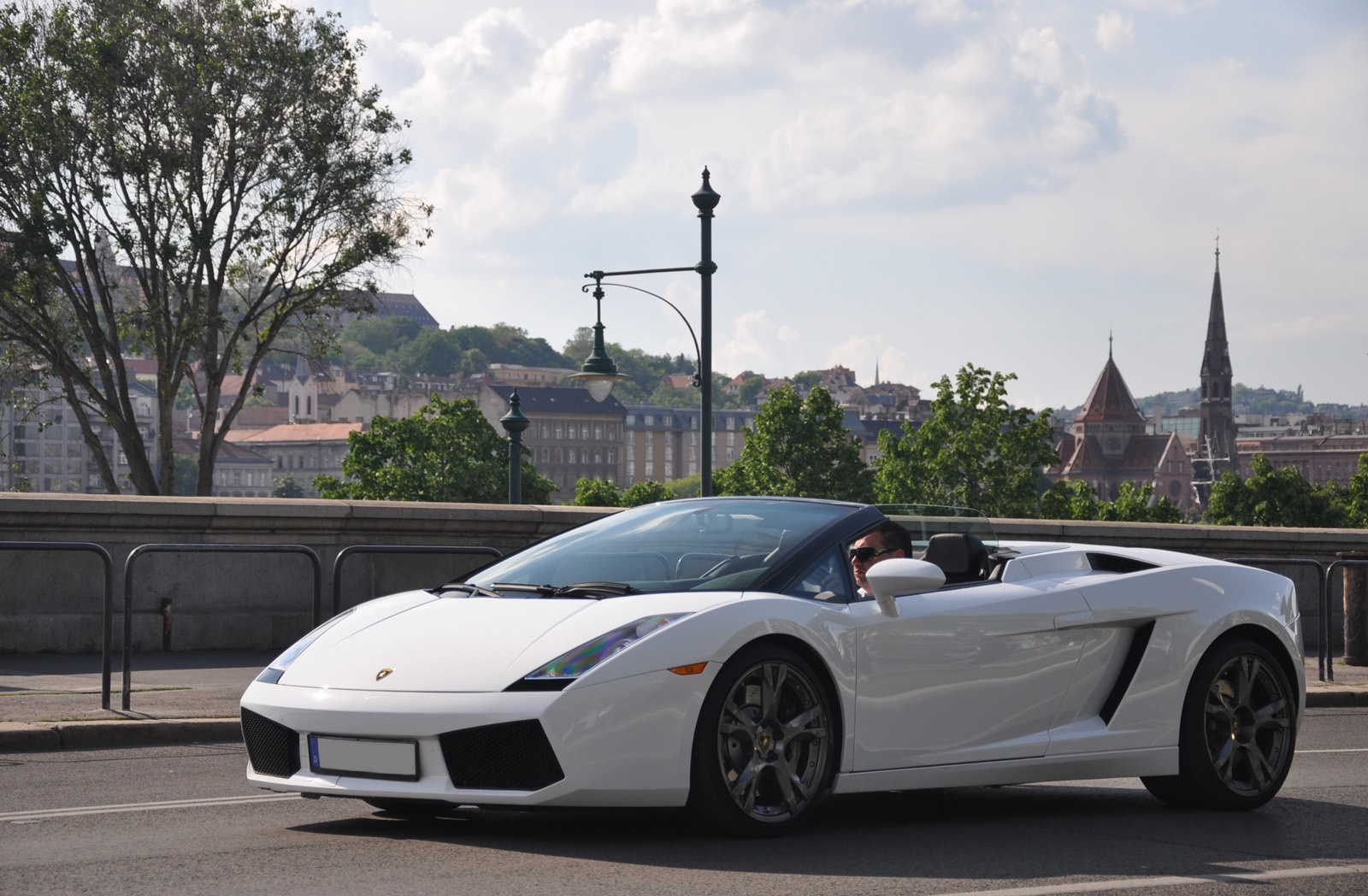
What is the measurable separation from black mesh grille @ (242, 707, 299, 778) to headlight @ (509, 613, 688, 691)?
2.70 ft

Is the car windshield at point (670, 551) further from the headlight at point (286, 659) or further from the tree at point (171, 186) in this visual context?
the tree at point (171, 186)

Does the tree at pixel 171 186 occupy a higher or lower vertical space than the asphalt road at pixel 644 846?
higher

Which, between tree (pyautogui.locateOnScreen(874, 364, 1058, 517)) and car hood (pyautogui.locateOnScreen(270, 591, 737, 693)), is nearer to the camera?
Result: car hood (pyautogui.locateOnScreen(270, 591, 737, 693))

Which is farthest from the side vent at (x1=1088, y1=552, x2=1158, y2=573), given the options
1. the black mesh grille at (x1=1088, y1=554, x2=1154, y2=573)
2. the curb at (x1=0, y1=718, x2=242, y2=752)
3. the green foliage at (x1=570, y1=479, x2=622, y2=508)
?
the green foliage at (x1=570, y1=479, x2=622, y2=508)

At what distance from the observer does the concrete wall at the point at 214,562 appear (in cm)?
1190

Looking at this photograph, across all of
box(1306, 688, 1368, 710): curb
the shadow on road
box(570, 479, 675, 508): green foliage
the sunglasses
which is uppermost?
box(570, 479, 675, 508): green foliage

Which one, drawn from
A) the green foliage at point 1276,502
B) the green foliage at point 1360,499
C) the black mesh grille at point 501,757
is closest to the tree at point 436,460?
the green foliage at point 1276,502

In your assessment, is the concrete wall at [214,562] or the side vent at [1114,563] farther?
the concrete wall at [214,562]

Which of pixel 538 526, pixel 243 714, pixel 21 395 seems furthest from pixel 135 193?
pixel 243 714

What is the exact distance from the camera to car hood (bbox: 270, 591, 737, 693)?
17.4ft

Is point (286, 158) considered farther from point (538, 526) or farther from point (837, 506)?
point (837, 506)

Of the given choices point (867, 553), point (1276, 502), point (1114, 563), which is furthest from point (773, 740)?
point (1276, 502)

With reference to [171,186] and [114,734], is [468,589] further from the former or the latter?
[171,186]

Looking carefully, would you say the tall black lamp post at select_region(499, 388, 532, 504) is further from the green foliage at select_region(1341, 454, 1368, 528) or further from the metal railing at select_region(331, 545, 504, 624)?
the green foliage at select_region(1341, 454, 1368, 528)
